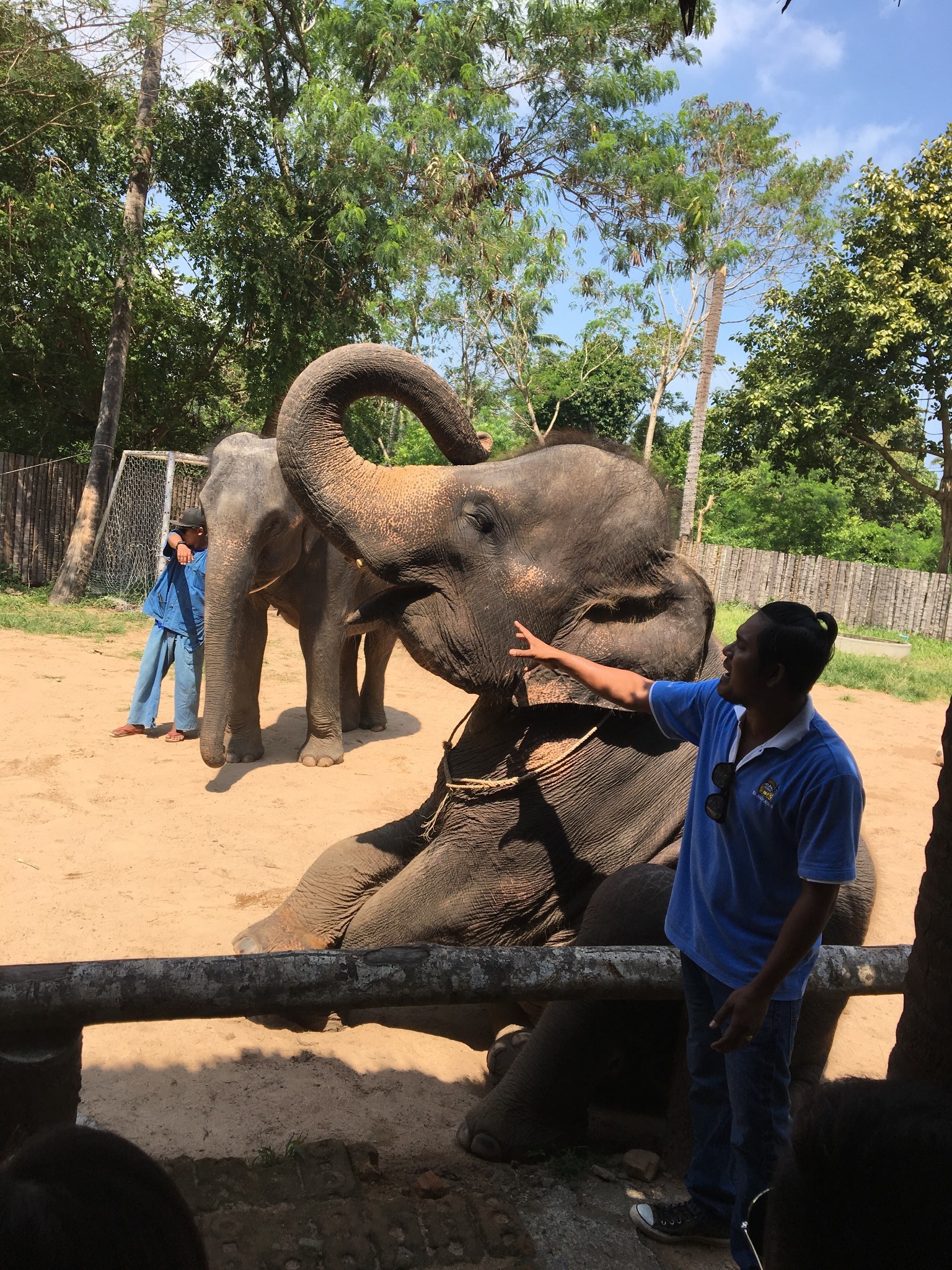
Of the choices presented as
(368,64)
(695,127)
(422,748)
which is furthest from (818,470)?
(422,748)

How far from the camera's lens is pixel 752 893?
2.00m

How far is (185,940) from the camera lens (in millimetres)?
3881

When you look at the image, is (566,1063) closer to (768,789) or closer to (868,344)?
(768,789)

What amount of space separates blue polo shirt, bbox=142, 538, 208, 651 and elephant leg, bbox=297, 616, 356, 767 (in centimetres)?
77

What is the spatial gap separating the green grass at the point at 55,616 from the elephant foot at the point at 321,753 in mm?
4763

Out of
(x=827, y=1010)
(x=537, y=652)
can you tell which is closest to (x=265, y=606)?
(x=537, y=652)

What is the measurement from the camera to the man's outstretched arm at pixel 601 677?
2492 millimetres

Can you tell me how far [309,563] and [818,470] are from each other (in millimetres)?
22836

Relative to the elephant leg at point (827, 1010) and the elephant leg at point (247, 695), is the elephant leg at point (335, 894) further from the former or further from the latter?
the elephant leg at point (247, 695)

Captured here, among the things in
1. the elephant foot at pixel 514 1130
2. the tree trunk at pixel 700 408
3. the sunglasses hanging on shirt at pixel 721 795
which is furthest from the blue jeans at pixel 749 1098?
the tree trunk at pixel 700 408

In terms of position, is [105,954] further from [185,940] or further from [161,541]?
[161,541]

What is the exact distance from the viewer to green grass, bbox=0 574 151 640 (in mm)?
10602

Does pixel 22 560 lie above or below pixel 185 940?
above

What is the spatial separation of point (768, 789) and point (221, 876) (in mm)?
3358
